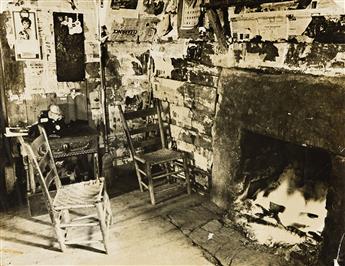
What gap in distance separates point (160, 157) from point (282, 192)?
4.23 feet

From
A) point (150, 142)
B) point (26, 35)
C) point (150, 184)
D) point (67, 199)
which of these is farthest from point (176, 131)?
point (26, 35)

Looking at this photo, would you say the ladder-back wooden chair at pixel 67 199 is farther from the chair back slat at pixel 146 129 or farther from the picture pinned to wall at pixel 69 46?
the picture pinned to wall at pixel 69 46

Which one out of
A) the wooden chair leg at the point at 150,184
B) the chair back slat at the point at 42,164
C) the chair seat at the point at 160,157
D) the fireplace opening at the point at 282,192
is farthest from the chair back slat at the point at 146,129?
the fireplace opening at the point at 282,192

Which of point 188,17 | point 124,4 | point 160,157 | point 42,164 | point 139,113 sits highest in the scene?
point 124,4

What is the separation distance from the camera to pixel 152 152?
4.00 m

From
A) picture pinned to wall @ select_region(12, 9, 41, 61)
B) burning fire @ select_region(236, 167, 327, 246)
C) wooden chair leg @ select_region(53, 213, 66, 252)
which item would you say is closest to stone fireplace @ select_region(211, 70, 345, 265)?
burning fire @ select_region(236, 167, 327, 246)

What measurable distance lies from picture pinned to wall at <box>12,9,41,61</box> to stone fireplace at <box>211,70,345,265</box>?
1.94 metres

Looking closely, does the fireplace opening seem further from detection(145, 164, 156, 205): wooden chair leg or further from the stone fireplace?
detection(145, 164, 156, 205): wooden chair leg

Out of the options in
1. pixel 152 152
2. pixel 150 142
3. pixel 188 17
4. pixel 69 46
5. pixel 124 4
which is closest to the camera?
pixel 188 17

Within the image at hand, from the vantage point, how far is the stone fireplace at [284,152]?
2.52 m

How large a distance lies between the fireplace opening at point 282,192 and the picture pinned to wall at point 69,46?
6.51 ft

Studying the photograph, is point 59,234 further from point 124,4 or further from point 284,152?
point 124,4

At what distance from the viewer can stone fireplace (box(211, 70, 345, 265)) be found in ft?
8.28

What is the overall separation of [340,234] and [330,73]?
3.71 ft
